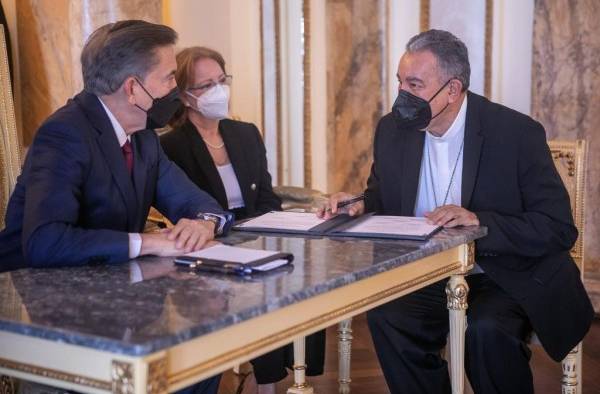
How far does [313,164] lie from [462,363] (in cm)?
329

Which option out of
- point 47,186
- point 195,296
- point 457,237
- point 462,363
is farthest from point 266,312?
point 462,363

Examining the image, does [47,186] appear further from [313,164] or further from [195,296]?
[313,164]

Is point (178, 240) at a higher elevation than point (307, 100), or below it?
below

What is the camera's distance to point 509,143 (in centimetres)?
343

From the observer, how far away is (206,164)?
388 cm

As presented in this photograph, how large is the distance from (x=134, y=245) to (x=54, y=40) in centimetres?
285

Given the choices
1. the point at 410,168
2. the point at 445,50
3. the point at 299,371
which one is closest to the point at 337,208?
the point at 410,168

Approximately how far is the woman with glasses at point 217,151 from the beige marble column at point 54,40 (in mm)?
958

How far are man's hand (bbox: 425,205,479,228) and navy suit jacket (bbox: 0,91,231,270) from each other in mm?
718

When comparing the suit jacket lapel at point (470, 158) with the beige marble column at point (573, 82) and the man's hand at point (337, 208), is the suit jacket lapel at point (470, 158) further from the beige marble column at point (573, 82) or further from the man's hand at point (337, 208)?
the beige marble column at point (573, 82)

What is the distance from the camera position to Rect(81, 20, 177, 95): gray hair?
291cm

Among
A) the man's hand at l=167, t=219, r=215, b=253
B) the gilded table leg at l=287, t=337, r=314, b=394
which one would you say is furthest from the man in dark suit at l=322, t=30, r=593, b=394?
the man's hand at l=167, t=219, r=215, b=253

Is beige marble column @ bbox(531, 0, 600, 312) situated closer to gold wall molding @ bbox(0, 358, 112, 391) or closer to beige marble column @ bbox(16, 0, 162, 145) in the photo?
beige marble column @ bbox(16, 0, 162, 145)

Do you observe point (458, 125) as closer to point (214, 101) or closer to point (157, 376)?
point (214, 101)
